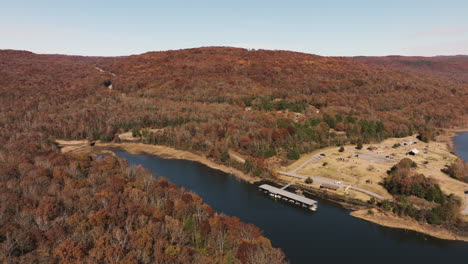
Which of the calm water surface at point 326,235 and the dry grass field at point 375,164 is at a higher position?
the dry grass field at point 375,164

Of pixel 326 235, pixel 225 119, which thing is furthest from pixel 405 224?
pixel 225 119

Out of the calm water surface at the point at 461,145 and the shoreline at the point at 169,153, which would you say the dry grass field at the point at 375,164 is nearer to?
the calm water surface at the point at 461,145

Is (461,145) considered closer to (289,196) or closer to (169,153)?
(289,196)

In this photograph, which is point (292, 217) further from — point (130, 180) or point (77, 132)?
point (77, 132)

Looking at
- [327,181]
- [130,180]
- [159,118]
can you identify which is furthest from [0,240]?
[159,118]

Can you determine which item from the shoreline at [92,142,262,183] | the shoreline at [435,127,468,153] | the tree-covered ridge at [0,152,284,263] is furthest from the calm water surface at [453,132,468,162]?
the tree-covered ridge at [0,152,284,263]

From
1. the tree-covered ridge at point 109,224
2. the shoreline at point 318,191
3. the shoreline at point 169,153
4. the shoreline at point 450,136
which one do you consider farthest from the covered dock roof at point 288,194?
the shoreline at point 450,136

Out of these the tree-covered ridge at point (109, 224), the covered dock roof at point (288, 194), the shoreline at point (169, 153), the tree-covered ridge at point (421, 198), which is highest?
the tree-covered ridge at point (109, 224)
